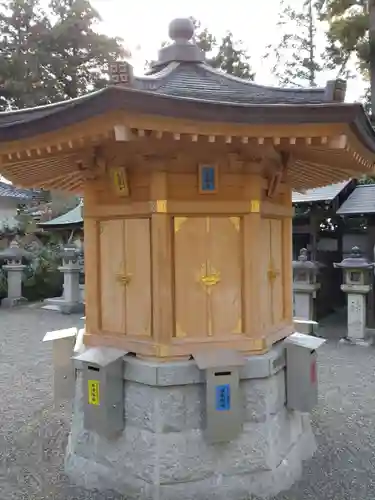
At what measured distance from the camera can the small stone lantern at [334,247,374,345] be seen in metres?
10.1

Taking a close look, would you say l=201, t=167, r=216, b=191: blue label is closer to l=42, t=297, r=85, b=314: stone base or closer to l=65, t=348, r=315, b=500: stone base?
l=65, t=348, r=315, b=500: stone base

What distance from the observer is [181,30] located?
4.57m

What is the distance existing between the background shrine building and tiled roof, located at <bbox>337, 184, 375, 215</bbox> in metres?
7.54

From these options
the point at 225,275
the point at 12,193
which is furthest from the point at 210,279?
the point at 12,193

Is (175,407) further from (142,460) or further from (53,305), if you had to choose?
(53,305)

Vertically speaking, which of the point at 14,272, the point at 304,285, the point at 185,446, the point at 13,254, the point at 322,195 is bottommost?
the point at 185,446

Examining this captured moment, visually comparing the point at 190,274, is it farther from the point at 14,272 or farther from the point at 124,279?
the point at 14,272

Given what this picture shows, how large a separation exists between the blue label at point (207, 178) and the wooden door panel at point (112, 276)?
858 millimetres

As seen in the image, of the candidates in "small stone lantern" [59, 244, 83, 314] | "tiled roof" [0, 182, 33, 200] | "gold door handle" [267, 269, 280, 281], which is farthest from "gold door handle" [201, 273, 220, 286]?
"tiled roof" [0, 182, 33, 200]

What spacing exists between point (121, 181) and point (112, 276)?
92 centimetres

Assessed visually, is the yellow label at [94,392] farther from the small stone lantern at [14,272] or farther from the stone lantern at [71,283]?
the small stone lantern at [14,272]

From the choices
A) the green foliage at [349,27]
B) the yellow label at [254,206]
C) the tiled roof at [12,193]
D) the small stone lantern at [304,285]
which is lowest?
the small stone lantern at [304,285]

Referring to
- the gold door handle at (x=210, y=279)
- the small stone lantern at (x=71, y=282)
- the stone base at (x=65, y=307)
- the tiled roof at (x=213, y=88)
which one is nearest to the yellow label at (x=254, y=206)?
the gold door handle at (x=210, y=279)

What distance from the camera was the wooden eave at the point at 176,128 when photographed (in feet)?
10.5
